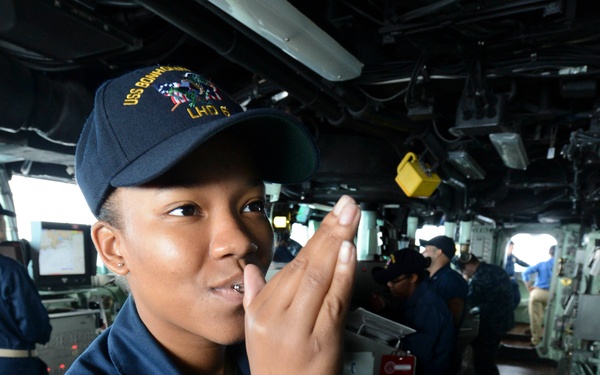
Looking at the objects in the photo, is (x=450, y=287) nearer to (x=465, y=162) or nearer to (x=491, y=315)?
(x=465, y=162)

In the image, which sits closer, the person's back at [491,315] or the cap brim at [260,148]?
the cap brim at [260,148]

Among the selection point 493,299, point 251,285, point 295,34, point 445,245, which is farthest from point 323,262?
point 493,299

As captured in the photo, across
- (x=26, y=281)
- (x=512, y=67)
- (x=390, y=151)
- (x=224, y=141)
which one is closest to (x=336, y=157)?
(x=390, y=151)

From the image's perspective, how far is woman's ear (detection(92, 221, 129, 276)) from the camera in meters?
0.76

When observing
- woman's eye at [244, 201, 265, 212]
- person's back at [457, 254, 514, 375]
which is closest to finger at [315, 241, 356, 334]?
woman's eye at [244, 201, 265, 212]

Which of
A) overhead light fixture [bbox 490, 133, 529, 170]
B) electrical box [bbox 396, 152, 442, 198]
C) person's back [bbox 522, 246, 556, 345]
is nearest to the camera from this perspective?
overhead light fixture [bbox 490, 133, 529, 170]

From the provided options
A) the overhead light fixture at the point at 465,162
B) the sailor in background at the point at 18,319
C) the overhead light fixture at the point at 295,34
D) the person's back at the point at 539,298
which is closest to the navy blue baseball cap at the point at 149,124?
the overhead light fixture at the point at 295,34

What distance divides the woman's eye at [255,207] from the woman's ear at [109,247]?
0.23 m

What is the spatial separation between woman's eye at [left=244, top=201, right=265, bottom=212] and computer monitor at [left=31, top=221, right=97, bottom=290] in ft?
11.5

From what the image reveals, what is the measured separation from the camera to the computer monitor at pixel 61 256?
3639 mm

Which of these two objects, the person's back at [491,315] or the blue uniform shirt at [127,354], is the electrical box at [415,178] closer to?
the person's back at [491,315]

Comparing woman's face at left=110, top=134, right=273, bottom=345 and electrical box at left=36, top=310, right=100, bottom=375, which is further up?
woman's face at left=110, top=134, right=273, bottom=345

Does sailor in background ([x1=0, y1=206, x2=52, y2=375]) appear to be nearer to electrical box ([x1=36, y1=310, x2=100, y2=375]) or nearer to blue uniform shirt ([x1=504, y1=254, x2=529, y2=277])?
electrical box ([x1=36, y1=310, x2=100, y2=375])

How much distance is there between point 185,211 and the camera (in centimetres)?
68
